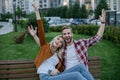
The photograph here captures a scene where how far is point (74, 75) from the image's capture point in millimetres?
5855

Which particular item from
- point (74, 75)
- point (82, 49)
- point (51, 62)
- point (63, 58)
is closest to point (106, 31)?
point (82, 49)

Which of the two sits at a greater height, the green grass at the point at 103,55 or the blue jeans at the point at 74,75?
the blue jeans at the point at 74,75

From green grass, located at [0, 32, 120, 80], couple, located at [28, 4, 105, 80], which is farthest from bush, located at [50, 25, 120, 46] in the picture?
couple, located at [28, 4, 105, 80]

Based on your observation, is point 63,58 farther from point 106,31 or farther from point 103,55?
point 106,31

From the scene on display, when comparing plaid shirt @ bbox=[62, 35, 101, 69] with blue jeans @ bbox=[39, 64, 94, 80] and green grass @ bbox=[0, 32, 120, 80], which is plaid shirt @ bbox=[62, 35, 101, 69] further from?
green grass @ bbox=[0, 32, 120, 80]

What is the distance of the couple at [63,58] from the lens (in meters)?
5.98

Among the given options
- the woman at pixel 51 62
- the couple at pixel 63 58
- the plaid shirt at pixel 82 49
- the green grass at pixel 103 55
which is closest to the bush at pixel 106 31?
the green grass at pixel 103 55

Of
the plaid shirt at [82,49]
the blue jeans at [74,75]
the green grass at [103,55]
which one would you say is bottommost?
the green grass at [103,55]

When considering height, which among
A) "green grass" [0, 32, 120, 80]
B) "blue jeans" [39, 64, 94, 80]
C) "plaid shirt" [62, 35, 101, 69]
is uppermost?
"plaid shirt" [62, 35, 101, 69]

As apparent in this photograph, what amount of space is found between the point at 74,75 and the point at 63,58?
0.58m

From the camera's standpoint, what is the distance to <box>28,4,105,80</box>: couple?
5.98 metres

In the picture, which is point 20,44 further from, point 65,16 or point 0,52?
point 65,16

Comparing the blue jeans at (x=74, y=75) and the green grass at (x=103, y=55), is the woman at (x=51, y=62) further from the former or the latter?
the green grass at (x=103, y=55)

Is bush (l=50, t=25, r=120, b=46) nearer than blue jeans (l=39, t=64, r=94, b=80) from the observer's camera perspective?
No
